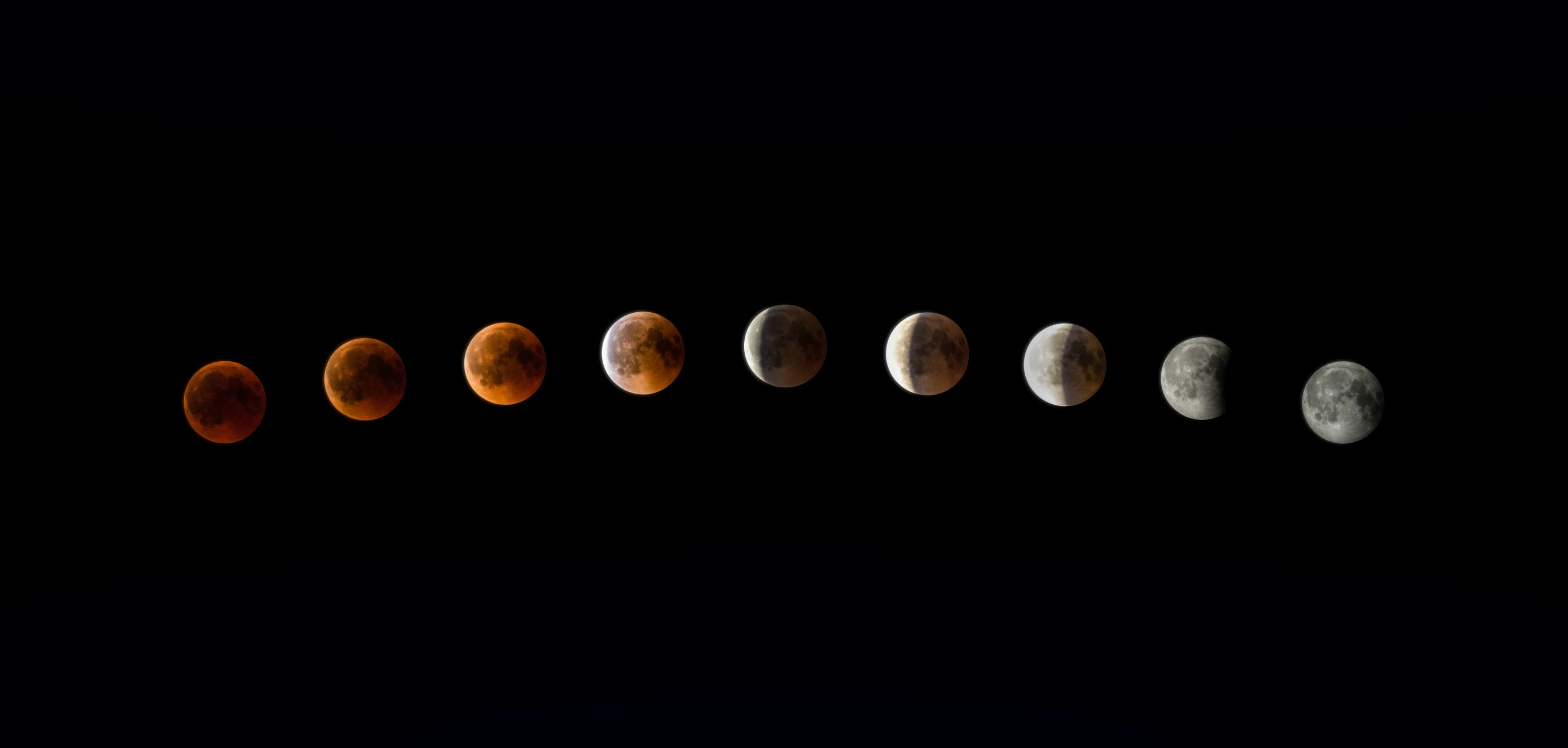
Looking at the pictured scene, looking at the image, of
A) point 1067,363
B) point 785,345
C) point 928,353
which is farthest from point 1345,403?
point 785,345

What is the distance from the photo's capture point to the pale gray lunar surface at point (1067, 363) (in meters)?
23.6

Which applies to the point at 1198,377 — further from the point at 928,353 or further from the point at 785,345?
the point at 785,345

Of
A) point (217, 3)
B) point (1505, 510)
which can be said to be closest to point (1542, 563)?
point (1505, 510)

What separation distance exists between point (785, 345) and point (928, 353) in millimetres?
2806

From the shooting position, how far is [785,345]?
78.5 ft

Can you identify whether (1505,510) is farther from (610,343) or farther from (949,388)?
(610,343)

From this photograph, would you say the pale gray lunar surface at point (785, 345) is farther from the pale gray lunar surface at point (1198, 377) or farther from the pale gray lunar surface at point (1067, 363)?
the pale gray lunar surface at point (1198, 377)

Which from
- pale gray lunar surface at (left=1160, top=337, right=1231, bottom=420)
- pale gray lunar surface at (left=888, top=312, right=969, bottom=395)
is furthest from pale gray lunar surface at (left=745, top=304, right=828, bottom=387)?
pale gray lunar surface at (left=1160, top=337, right=1231, bottom=420)

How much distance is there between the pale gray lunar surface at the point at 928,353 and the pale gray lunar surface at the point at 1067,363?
1423mm

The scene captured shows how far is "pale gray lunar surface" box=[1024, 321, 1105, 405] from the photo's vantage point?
77.5ft

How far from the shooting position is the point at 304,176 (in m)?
22.4

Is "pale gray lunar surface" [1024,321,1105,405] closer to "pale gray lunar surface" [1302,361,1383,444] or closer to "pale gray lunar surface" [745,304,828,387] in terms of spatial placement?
"pale gray lunar surface" [1302,361,1383,444]

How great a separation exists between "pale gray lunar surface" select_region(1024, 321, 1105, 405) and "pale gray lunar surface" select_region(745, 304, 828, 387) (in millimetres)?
4275

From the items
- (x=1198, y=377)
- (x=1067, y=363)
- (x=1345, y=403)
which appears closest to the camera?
(x=1345, y=403)
